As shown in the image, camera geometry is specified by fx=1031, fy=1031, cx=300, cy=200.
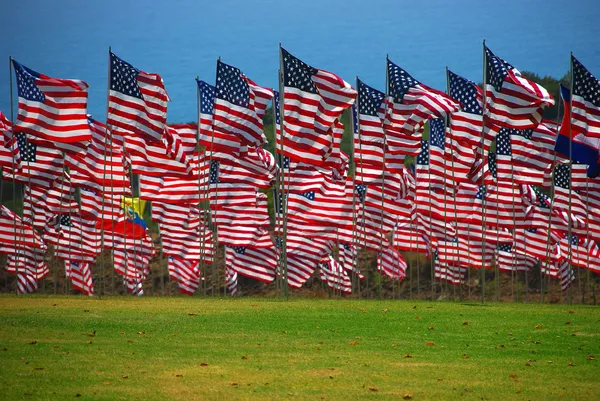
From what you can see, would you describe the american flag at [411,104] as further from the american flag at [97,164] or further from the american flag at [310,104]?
the american flag at [97,164]

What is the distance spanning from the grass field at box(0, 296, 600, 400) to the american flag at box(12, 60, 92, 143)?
229 inches

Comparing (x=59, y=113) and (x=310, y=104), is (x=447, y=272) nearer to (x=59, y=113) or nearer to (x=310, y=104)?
(x=310, y=104)

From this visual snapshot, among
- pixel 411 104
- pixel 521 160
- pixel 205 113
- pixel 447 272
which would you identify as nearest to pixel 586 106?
pixel 521 160

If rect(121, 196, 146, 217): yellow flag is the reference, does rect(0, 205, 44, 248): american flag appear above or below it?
below

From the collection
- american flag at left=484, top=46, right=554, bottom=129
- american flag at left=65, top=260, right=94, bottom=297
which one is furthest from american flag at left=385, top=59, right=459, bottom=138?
american flag at left=65, top=260, right=94, bottom=297

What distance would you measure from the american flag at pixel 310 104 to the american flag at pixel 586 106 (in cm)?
704

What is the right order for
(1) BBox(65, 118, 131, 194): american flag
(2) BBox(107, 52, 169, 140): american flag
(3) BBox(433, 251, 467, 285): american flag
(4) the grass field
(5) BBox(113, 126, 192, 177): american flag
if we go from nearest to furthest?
(4) the grass field
(2) BBox(107, 52, 169, 140): american flag
(5) BBox(113, 126, 192, 177): american flag
(1) BBox(65, 118, 131, 194): american flag
(3) BBox(433, 251, 467, 285): american flag

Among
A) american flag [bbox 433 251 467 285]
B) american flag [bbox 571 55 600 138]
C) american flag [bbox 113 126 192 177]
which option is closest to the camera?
american flag [bbox 571 55 600 138]

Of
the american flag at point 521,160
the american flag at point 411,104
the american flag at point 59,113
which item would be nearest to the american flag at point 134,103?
the american flag at point 59,113

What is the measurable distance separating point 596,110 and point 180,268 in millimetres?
21868

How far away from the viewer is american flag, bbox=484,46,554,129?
103ft

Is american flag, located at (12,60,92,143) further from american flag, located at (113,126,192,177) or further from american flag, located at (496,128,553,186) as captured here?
american flag, located at (496,128,553,186)

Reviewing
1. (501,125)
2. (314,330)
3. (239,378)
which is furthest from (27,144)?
(239,378)

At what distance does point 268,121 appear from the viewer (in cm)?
9631
